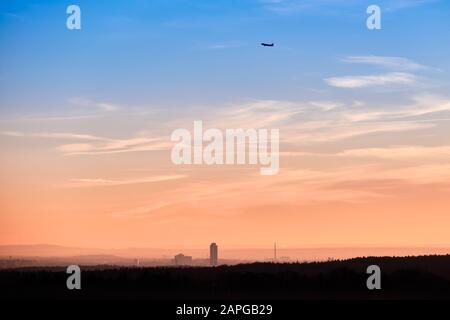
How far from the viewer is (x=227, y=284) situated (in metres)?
72.2

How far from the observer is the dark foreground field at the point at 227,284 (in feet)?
228

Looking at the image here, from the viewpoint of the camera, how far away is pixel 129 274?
79.0 meters

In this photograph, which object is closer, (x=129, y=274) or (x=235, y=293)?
(x=235, y=293)

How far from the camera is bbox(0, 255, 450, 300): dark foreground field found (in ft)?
228

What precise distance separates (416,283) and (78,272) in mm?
32253
